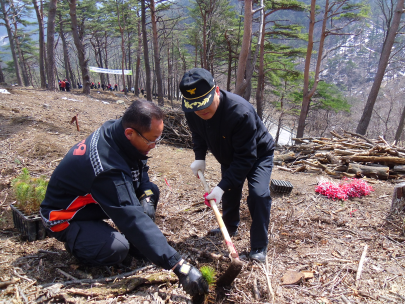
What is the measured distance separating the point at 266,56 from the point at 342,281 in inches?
658

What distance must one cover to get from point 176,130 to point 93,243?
5.92 meters

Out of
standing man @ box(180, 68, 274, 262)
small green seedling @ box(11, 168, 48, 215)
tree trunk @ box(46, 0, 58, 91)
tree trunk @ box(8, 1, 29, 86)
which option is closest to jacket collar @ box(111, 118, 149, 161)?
standing man @ box(180, 68, 274, 262)

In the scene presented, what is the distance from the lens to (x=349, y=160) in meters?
5.75

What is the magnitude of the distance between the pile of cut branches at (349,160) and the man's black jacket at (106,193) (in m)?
4.93

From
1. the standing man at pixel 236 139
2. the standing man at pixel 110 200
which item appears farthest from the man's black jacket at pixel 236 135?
the standing man at pixel 110 200

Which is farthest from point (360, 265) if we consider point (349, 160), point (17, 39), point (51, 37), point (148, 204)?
point (17, 39)

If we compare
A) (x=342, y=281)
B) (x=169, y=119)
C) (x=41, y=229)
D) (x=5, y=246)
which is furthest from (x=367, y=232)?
(x=169, y=119)

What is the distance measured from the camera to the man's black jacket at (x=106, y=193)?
189 centimetres

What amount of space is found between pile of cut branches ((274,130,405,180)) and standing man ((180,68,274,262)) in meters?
3.83

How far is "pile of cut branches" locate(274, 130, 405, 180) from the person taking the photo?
546cm

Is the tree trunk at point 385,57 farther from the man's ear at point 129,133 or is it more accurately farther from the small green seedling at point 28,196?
the small green seedling at point 28,196

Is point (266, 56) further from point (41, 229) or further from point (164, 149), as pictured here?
point (41, 229)

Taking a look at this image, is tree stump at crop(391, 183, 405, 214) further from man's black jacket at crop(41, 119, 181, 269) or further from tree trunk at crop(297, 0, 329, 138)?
tree trunk at crop(297, 0, 329, 138)

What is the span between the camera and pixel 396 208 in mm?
3330
